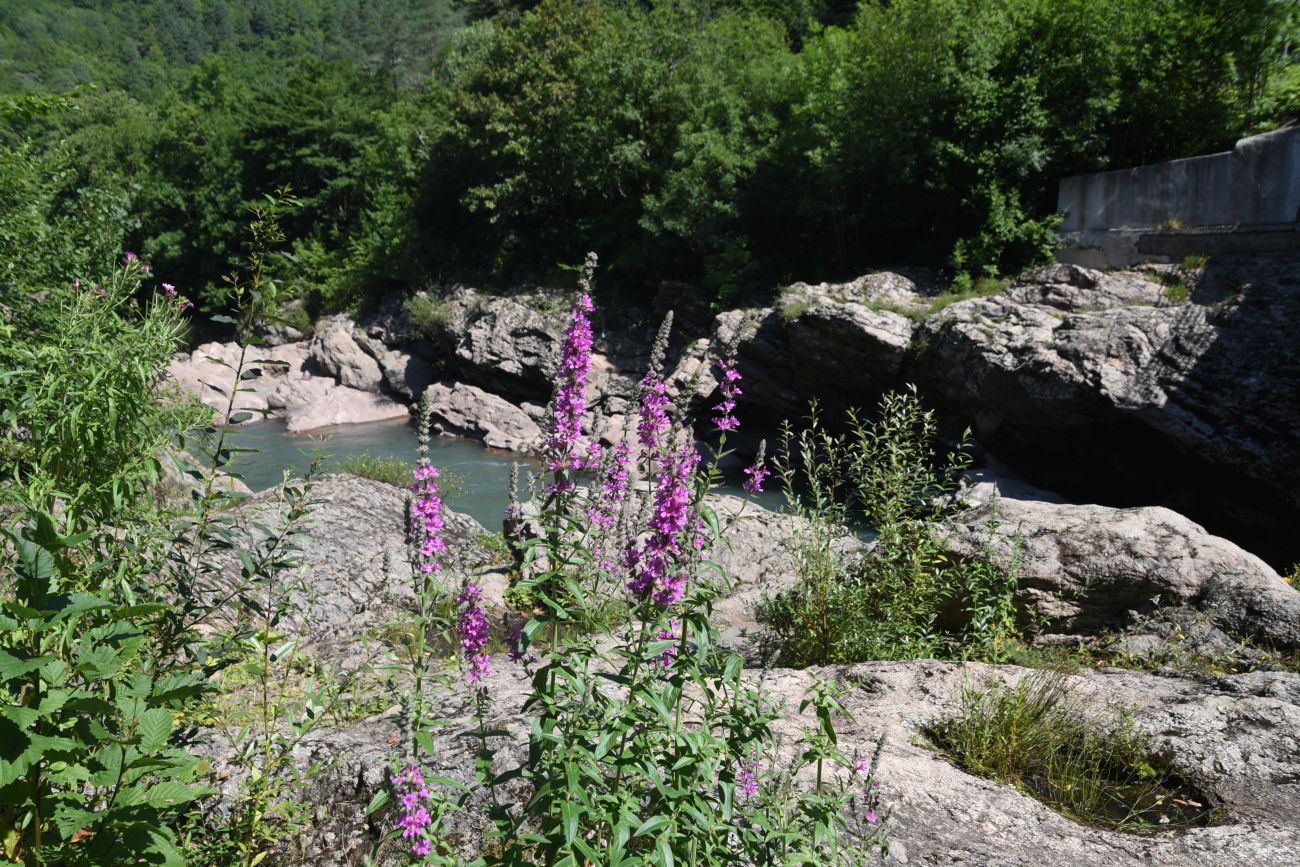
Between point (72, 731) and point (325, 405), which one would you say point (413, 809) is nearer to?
point (72, 731)

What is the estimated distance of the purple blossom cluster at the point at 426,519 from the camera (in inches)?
87.1

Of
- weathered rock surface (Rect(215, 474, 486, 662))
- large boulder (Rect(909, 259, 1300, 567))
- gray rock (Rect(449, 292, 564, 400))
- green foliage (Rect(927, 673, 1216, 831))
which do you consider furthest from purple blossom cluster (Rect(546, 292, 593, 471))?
gray rock (Rect(449, 292, 564, 400))

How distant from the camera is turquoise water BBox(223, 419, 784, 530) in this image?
54.7 ft

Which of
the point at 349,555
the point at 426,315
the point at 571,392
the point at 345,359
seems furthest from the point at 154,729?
the point at 345,359

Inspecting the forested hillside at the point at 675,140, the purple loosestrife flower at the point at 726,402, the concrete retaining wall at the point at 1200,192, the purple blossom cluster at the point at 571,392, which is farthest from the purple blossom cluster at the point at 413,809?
the concrete retaining wall at the point at 1200,192

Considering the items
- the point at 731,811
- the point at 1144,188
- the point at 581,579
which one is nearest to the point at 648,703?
the point at 731,811

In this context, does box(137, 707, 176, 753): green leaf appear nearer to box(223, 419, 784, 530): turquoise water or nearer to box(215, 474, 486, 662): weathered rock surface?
box(215, 474, 486, 662): weathered rock surface

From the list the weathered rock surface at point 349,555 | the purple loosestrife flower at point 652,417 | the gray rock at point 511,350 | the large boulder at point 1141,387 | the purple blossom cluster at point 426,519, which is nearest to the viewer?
the purple blossom cluster at point 426,519

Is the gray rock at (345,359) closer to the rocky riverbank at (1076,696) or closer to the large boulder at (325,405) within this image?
the large boulder at (325,405)

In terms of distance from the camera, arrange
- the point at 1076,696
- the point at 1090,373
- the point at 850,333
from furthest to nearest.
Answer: the point at 850,333 → the point at 1090,373 → the point at 1076,696

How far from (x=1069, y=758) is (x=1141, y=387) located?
10.6m

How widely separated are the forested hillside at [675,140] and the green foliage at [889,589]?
708 centimetres

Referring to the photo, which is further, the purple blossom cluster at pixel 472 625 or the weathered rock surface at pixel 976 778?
the weathered rock surface at pixel 976 778

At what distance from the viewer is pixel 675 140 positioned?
25.2m
